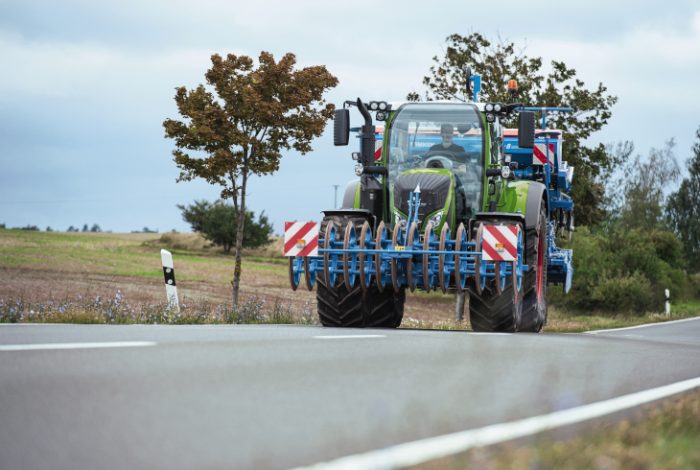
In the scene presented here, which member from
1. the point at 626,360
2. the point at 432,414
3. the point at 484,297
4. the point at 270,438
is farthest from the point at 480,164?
the point at 270,438

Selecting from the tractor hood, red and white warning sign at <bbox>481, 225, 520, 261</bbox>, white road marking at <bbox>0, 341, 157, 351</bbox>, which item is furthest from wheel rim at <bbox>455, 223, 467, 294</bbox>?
white road marking at <bbox>0, 341, 157, 351</bbox>

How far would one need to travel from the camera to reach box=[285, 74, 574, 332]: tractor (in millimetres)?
13086

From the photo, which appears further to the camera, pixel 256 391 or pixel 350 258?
pixel 350 258

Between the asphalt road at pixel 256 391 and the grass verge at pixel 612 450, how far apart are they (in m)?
0.44

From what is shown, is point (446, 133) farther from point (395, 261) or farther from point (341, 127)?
point (395, 261)

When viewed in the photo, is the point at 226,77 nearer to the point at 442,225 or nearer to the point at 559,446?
the point at 442,225

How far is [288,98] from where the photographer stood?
2464 centimetres

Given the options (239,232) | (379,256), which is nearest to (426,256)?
(379,256)

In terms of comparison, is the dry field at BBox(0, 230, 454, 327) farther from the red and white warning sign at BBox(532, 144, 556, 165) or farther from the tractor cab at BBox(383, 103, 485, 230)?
the tractor cab at BBox(383, 103, 485, 230)

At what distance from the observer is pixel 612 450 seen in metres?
4.16

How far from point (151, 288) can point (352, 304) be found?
65.9 ft

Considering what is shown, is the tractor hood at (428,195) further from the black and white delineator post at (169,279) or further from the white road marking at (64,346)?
the white road marking at (64,346)

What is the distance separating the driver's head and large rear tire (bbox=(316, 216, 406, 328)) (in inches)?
70.4

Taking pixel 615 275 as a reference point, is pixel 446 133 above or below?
above
